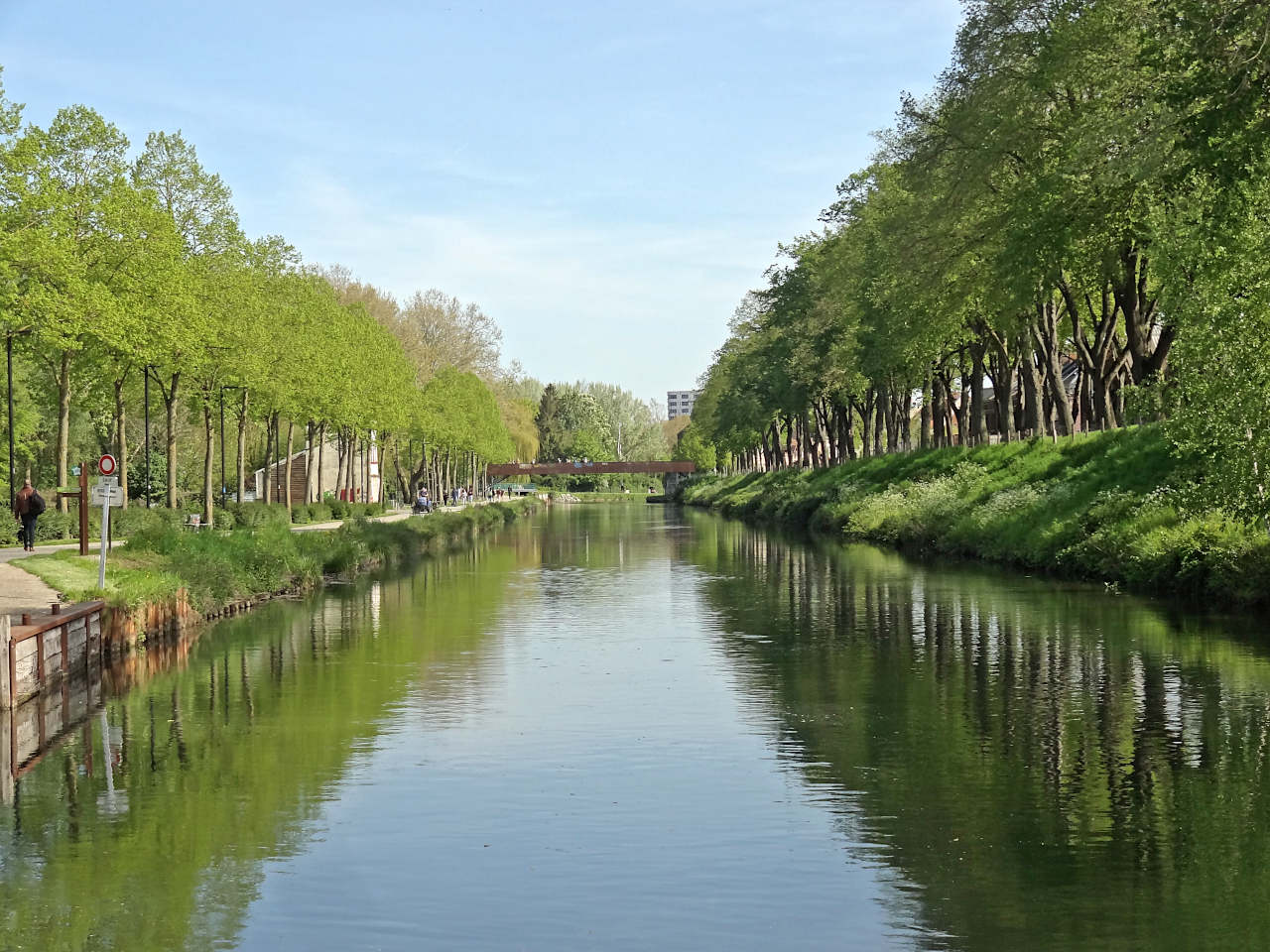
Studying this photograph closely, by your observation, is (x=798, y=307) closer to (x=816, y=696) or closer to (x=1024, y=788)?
(x=816, y=696)

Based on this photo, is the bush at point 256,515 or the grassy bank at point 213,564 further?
the bush at point 256,515

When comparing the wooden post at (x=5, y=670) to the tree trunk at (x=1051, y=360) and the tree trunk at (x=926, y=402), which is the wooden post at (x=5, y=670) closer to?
the tree trunk at (x=1051, y=360)

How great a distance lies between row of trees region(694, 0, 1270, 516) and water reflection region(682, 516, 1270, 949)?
554 centimetres

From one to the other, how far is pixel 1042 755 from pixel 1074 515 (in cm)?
2587

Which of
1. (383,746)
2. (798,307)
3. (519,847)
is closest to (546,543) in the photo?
(798,307)

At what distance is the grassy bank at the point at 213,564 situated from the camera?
3072cm

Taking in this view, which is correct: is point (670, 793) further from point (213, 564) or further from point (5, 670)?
point (213, 564)

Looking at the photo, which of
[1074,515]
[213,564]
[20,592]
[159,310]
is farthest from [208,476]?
[1074,515]

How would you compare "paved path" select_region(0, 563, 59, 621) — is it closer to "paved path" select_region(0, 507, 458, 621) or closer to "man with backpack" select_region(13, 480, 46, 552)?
"paved path" select_region(0, 507, 458, 621)

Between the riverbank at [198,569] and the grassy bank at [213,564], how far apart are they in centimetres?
2

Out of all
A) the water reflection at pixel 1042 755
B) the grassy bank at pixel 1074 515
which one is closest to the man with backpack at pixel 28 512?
the water reflection at pixel 1042 755

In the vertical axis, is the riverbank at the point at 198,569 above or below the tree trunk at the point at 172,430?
below

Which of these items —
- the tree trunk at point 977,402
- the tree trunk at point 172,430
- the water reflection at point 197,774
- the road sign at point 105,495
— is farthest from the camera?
the tree trunk at point 977,402

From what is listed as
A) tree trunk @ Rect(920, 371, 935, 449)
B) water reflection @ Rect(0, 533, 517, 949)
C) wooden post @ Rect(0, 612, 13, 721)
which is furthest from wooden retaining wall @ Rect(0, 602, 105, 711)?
tree trunk @ Rect(920, 371, 935, 449)
